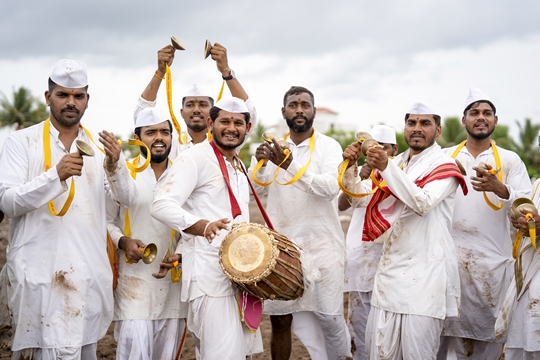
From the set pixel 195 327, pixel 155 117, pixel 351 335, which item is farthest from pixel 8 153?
pixel 351 335

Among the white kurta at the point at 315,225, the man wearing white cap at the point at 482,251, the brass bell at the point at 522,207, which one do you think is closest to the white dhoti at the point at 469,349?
the man wearing white cap at the point at 482,251

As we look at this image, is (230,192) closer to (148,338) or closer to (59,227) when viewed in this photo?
(59,227)

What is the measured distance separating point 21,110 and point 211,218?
161 feet

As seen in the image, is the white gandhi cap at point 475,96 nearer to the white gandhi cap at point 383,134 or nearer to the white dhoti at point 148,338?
the white gandhi cap at point 383,134

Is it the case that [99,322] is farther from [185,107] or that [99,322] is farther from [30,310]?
[185,107]

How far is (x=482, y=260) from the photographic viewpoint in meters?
6.53

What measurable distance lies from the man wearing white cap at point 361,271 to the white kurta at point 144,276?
2.19 m

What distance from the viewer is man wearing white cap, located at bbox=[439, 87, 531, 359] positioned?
652 cm

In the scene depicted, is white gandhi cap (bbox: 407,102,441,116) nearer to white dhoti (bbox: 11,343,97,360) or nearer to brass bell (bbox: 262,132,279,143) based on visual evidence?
brass bell (bbox: 262,132,279,143)

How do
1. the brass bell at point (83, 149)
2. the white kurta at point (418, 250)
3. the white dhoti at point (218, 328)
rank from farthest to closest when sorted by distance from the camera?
the white kurta at point (418, 250) < the white dhoti at point (218, 328) < the brass bell at point (83, 149)

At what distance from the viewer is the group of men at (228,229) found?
490 centimetres

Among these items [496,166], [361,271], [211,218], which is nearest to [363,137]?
[211,218]

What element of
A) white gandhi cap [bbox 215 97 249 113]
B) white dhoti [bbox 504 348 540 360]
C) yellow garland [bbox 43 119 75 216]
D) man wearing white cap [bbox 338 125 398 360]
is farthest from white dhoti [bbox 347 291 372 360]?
yellow garland [bbox 43 119 75 216]

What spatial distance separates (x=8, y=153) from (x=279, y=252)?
2251 millimetres
